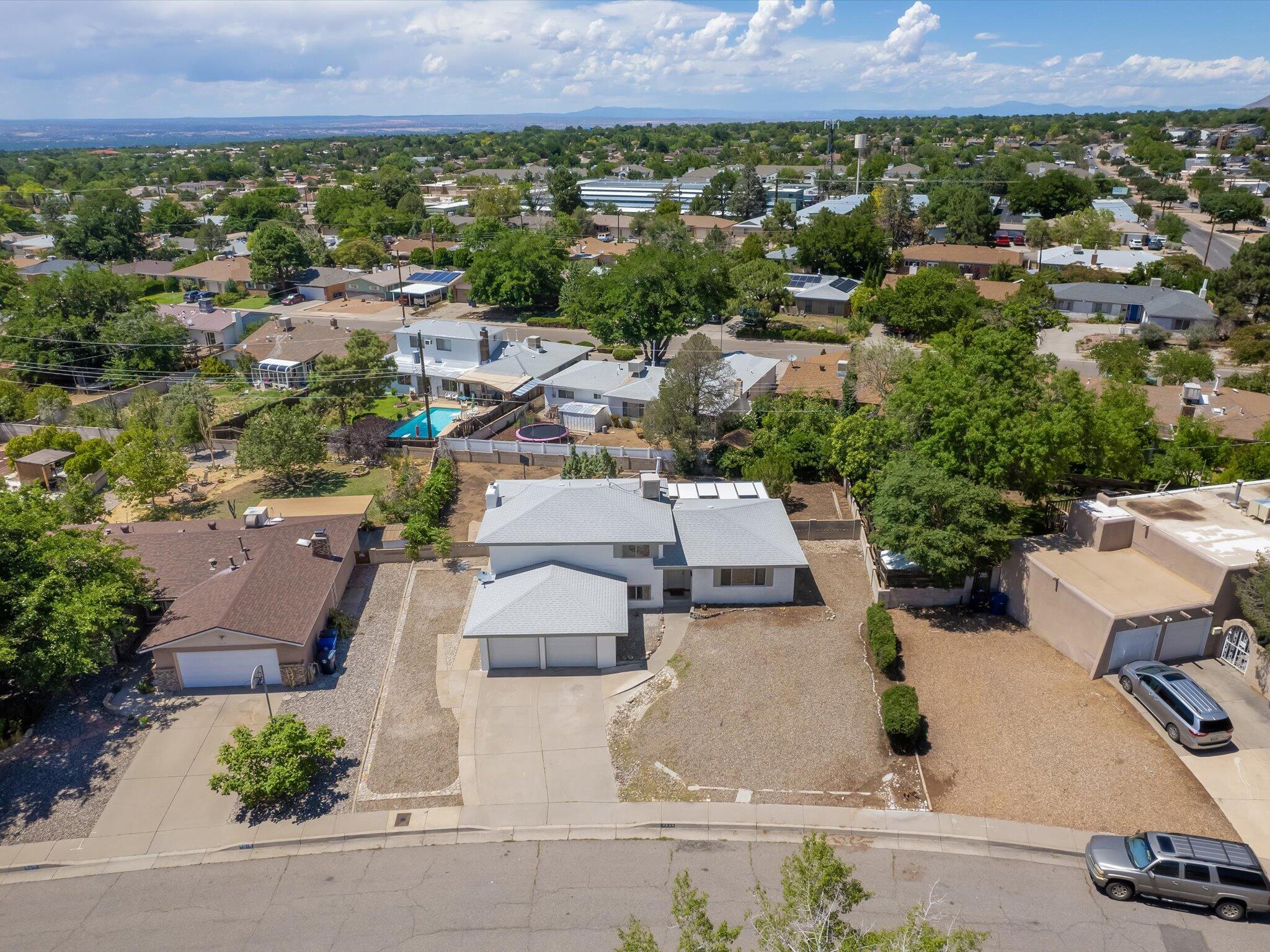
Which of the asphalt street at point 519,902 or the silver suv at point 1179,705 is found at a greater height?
the silver suv at point 1179,705

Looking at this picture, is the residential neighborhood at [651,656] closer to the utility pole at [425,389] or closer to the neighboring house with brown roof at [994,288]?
the utility pole at [425,389]

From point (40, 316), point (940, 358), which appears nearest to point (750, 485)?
point (940, 358)

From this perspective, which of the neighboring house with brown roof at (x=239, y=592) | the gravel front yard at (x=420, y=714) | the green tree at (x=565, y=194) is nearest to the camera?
the gravel front yard at (x=420, y=714)

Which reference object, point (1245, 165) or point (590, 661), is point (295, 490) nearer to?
point (590, 661)

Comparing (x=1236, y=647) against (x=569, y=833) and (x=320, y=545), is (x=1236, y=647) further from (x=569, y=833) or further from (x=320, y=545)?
(x=320, y=545)

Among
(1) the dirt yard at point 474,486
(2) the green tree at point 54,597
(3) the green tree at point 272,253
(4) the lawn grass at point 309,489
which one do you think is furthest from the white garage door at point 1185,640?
(3) the green tree at point 272,253
